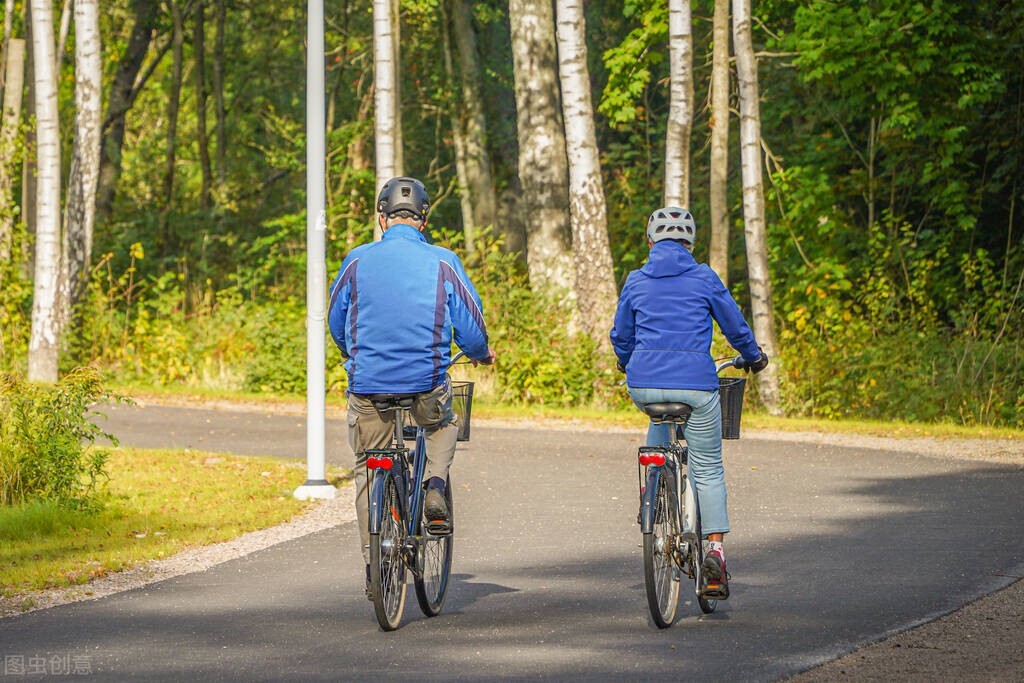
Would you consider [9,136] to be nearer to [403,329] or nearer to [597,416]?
[597,416]

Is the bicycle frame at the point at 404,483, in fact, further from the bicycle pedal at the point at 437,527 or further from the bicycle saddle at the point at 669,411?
Answer: the bicycle saddle at the point at 669,411

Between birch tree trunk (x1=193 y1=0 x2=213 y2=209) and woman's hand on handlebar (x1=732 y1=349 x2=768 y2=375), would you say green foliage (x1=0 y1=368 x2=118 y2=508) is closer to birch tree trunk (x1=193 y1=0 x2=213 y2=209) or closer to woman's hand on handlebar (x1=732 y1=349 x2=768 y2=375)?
woman's hand on handlebar (x1=732 y1=349 x2=768 y2=375)

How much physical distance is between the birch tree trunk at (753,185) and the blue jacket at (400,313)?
15324 mm

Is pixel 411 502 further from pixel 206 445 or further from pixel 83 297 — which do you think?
pixel 83 297

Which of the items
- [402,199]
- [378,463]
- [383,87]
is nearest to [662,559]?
[378,463]

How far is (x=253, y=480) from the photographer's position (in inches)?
556

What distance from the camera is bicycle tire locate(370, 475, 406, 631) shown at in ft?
24.6

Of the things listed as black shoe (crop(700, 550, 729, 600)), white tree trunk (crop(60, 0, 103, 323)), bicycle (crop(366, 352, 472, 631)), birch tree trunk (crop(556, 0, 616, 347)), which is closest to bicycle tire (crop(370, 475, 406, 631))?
bicycle (crop(366, 352, 472, 631))

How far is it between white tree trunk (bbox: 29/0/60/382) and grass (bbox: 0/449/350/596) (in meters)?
10.5

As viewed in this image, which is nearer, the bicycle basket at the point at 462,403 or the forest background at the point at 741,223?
the bicycle basket at the point at 462,403

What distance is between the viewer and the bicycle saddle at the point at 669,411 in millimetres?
7924

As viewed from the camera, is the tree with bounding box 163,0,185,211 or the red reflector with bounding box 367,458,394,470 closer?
the red reflector with bounding box 367,458,394,470

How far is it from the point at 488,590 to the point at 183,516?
4007 millimetres

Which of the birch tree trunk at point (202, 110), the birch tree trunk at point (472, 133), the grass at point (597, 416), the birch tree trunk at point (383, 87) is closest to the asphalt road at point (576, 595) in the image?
the grass at point (597, 416)
